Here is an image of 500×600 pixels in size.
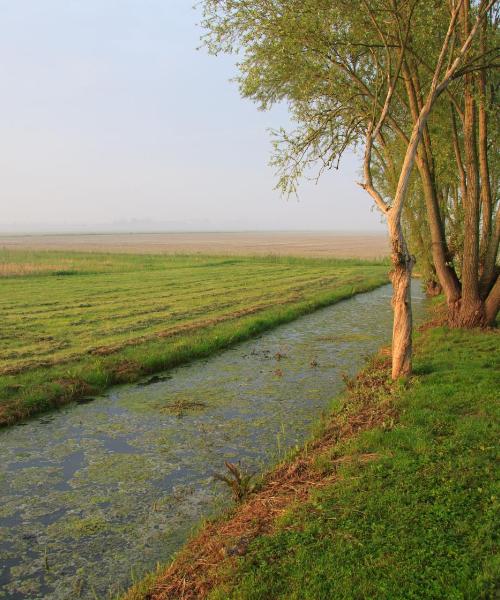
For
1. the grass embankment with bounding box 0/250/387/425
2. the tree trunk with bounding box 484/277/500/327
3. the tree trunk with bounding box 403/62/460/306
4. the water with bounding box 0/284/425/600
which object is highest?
the tree trunk with bounding box 403/62/460/306

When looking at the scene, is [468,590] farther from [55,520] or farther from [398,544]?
[55,520]

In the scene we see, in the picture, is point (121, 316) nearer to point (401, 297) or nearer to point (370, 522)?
point (401, 297)

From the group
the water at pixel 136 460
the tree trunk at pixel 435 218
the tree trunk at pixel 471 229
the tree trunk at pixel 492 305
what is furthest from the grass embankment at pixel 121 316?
the tree trunk at pixel 492 305

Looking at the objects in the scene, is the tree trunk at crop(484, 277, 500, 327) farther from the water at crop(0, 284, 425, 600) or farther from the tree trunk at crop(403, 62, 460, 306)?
the water at crop(0, 284, 425, 600)

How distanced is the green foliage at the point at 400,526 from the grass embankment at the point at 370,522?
13 millimetres

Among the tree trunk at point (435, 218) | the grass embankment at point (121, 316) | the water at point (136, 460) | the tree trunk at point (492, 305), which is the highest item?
the tree trunk at point (435, 218)

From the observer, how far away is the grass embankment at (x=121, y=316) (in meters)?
13.9

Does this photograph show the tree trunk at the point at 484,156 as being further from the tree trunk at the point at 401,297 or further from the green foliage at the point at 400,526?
the green foliage at the point at 400,526

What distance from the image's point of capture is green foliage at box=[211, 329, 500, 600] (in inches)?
199

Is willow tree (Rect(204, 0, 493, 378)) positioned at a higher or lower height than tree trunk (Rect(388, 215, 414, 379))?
higher

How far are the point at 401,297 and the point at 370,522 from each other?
21.4 ft

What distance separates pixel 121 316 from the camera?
76.3ft

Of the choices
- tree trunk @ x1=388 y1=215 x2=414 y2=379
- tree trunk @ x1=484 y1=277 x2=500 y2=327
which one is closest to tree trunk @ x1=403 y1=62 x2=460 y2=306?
tree trunk @ x1=484 y1=277 x2=500 y2=327

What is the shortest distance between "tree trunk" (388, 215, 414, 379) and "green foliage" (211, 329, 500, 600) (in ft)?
8.52
